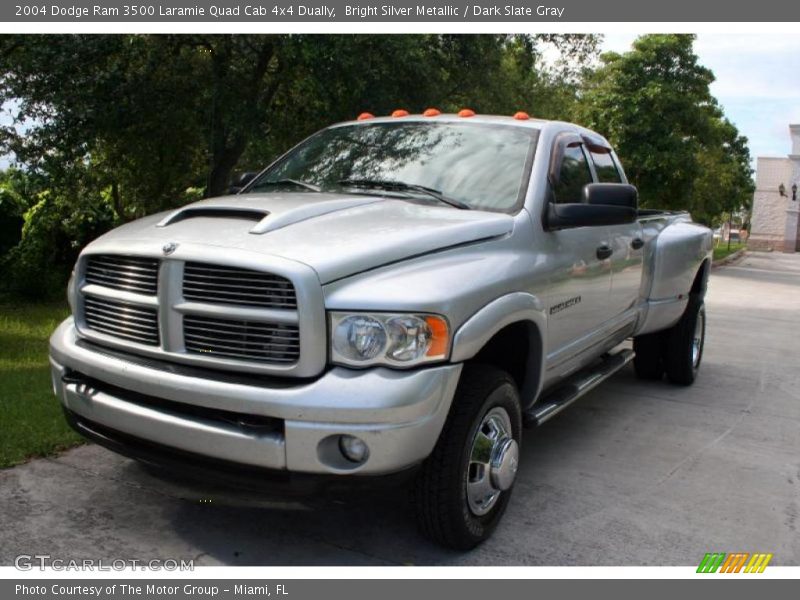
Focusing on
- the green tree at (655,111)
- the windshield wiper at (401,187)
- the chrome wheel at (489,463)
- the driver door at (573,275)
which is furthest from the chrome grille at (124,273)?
the green tree at (655,111)

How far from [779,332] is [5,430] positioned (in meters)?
9.37

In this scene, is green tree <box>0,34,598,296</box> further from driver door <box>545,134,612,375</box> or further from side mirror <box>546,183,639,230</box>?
side mirror <box>546,183,639,230</box>

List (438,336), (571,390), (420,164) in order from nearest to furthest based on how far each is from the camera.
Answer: (438,336) → (420,164) → (571,390)

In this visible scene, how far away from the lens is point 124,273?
3.32m

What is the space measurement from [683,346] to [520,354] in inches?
131

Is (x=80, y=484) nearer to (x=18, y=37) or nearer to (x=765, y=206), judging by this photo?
(x=18, y=37)

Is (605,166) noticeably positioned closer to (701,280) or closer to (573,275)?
(573,275)

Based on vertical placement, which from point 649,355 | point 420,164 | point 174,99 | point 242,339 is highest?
point 174,99

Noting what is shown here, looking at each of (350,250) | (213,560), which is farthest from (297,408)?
(213,560)

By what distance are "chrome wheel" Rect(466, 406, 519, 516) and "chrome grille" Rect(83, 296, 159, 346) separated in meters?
1.40

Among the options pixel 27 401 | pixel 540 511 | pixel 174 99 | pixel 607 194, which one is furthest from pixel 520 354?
pixel 174 99

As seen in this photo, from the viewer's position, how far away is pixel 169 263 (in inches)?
122

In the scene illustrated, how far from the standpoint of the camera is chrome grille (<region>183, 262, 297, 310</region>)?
2.92m

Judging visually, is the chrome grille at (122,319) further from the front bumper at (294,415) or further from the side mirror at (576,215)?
the side mirror at (576,215)
